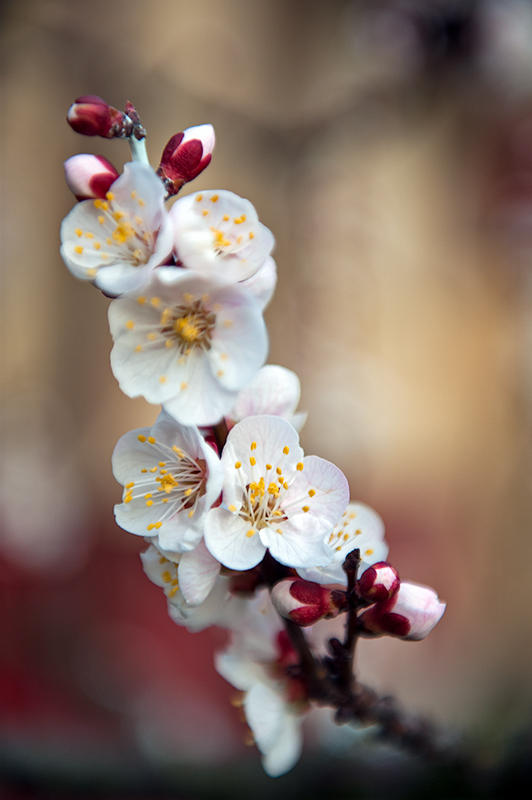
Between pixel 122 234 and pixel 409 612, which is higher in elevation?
pixel 122 234

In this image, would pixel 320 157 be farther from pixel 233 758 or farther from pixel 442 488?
pixel 233 758

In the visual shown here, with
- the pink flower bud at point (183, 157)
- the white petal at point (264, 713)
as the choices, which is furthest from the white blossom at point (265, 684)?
the pink flower bud at point (183, 157)

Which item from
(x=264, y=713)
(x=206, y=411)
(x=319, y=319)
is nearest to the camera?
(x=206, y=411)

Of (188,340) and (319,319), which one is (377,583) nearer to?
(188,340)

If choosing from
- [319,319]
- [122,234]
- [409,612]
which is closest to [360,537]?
[409,612]

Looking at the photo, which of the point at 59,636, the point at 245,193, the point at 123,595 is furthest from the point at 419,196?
the point at 59,636

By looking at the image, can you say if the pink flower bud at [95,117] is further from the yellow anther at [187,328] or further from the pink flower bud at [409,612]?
the pink flower bud at [409,612]
